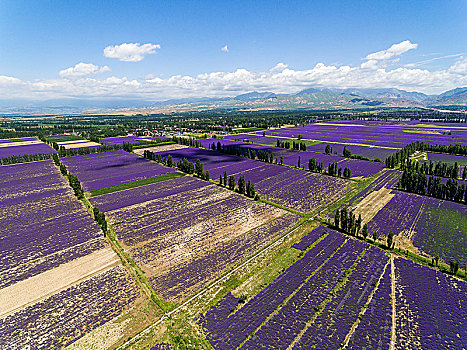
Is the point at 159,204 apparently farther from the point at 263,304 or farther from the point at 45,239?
the point at 263,304

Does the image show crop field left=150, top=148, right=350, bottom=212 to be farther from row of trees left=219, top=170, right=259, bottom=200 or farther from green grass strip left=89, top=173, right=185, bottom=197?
green grass strip left=89, top=173, right=185, bottom=197

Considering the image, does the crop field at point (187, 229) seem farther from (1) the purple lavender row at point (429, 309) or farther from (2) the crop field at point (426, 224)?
(1) the purple lavender row at point (429, 309)

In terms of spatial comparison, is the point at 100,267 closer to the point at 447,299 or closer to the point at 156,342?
the point at 156,342

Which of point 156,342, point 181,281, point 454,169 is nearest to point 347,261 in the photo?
point 181,281

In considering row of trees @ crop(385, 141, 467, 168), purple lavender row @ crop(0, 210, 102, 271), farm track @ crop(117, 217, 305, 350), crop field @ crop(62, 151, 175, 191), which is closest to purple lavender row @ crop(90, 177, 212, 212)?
purple lavender row @ crop(0, 210, 102, 271)

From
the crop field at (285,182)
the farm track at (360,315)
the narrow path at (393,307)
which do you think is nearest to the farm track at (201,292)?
the farm track at (360,315)

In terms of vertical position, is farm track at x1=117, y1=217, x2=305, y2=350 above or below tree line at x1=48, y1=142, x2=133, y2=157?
below

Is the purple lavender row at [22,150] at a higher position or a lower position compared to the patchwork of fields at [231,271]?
higher
